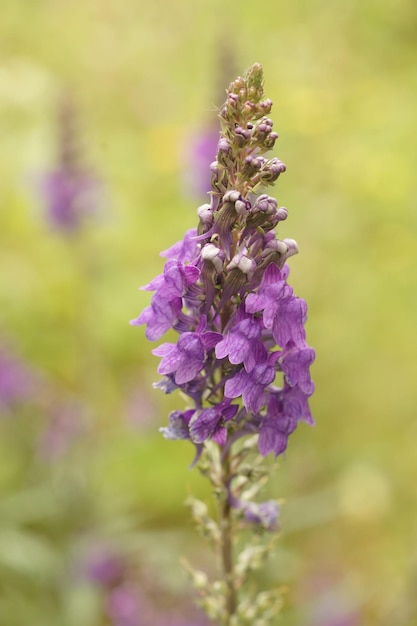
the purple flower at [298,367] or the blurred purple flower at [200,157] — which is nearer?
the purple flower at [298,367]

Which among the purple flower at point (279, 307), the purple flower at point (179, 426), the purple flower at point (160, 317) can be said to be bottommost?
the purple flower at point (179, 426)

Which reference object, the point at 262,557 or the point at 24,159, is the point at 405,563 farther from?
A: the point at 24,159

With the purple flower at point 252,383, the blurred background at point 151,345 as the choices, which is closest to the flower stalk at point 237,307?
the purple flower at point 252,383

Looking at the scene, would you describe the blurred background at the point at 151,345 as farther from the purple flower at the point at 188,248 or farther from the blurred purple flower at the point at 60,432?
the purple flower at the point at 188,248

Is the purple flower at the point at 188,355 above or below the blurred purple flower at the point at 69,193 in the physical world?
below

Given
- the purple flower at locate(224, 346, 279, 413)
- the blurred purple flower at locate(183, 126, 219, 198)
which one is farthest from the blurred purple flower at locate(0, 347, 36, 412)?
the purple flower at locate(224, 346, 279, 413)

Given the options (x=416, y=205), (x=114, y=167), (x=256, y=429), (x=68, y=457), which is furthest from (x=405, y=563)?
(x=114, y=167)

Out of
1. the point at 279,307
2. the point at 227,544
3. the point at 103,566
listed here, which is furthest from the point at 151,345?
the point at 279,307

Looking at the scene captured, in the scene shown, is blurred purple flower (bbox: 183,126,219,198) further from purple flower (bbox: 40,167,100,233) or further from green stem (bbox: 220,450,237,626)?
green stem (bbox: 220,450,237,626)

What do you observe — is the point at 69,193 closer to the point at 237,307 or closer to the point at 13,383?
the point at 13,383
